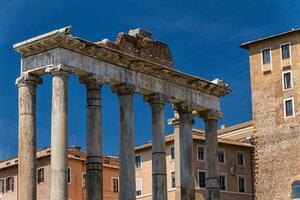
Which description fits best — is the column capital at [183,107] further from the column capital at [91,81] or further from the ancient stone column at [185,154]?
the column capital at [91,81]

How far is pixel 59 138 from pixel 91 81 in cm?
349

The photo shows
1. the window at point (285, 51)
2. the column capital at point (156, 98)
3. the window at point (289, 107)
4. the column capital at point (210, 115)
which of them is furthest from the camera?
the window at point (285, 51)

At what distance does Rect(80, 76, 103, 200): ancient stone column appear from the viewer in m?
32.8

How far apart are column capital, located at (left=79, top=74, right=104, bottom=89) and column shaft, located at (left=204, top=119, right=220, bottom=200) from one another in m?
7.96

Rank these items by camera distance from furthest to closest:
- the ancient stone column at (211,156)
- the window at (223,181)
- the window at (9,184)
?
1. the window at (9,184)
2. the window at (223,181)
3. the ancient stone column at (211,156)

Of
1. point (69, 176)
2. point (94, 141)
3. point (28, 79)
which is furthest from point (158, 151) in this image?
point (69, 176)

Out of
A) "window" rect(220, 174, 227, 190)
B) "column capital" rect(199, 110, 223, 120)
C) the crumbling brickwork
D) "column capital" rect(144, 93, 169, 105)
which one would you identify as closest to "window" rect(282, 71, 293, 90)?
the crumbling brickwork

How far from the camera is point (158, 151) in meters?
36.7

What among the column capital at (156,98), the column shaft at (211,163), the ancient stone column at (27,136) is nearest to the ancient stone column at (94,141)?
the ancient stone column at (27,136)

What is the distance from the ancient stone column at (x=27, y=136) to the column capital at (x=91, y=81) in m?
1.89

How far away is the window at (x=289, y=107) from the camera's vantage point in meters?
57.5

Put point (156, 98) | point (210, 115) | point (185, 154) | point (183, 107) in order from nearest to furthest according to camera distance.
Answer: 1. point (156, 98)
2. point (185, 154)
3. point (183, 107)
4. point (210, 115)

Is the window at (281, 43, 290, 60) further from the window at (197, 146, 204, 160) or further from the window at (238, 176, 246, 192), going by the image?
the window at (238, 176, 246, 192)

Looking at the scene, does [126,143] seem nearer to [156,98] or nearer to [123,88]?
[123,88]
